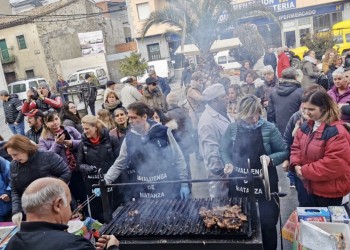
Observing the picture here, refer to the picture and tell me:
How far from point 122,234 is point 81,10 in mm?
31790

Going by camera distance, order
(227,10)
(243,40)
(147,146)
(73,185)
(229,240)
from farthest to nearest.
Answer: (243,40) < (227,10) < (73,185) < (147,146) < (229,240)

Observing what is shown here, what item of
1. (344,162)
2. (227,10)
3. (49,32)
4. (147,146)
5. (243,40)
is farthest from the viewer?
(49,32)

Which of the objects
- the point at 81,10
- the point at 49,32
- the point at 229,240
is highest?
the point at 81,10

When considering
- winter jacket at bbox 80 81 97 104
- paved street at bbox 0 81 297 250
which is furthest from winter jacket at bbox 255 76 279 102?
winter jacket at bbox 80 81 97 104

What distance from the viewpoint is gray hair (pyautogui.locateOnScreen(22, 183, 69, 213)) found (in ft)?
6.22

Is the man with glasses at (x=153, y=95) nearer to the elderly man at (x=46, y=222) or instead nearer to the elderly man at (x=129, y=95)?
the elderly man at (x=129, y=95)

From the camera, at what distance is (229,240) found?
2361 mm

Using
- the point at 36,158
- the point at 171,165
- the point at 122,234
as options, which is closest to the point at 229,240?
the point at 122,234

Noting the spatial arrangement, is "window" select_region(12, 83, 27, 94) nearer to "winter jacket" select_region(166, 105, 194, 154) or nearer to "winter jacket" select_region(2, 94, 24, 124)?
"winter jacket" select_region(2, 94, 24, 124)

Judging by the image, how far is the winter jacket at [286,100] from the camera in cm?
463

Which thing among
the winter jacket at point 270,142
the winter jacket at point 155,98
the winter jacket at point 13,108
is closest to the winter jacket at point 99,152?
the winter jacket at point 270,142

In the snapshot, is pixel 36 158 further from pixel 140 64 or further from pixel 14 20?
pixel 14 20

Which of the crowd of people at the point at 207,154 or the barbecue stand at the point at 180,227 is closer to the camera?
the barbecue stand at the point at 180,227

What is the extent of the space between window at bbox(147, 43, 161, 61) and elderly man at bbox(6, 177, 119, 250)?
27893mm
